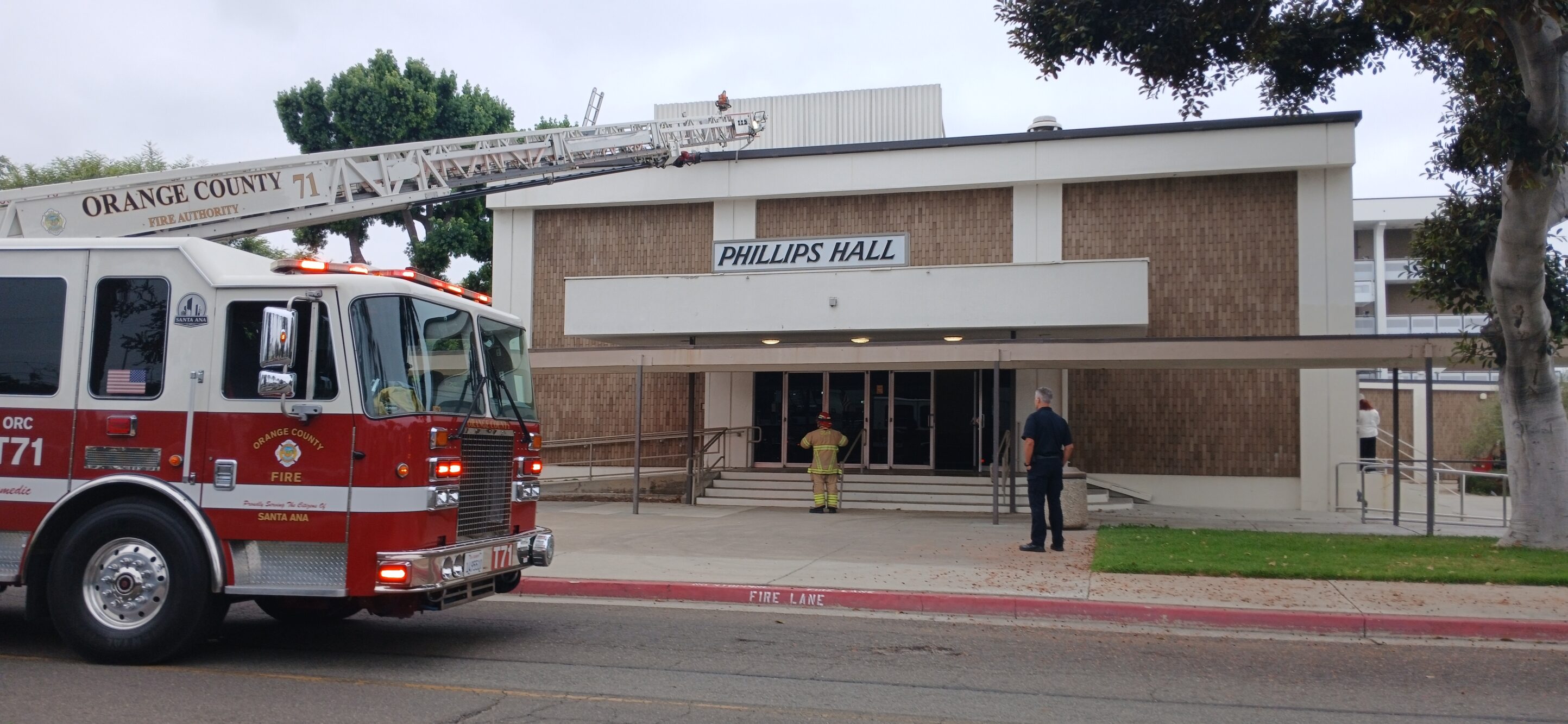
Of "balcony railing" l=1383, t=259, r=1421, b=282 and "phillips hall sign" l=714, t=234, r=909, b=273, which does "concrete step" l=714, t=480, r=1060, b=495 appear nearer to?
"phillips hall sign" l=714, t=234, r=909, b=273

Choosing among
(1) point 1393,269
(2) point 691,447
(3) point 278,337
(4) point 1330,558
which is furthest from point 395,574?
(1) point 1393,269

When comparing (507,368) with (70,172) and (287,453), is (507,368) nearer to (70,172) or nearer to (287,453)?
(287,453)

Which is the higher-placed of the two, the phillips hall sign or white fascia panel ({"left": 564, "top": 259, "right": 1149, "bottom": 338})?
the phillips hall sign

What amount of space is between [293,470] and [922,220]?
16.8m

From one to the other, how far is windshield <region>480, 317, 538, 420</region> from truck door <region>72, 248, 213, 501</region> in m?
1.80

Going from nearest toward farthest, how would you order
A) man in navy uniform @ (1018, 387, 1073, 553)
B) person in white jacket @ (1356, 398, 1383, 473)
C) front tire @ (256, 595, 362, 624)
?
front tire @ (256, 595, 362, 624) < man in navy uniform @ (1018, 387, 1073, 553) < person in white jacket @ (1356, 398, 1383, 473)

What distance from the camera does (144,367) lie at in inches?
289

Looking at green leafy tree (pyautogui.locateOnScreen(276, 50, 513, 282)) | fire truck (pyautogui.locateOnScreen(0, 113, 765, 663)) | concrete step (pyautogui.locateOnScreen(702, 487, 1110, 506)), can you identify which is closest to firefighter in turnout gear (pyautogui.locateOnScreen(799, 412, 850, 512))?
concrete step (pyautogui.locateOnScreen(702, 487, 1110, 506))

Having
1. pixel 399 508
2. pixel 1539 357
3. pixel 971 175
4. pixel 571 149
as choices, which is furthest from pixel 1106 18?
pixel 399 508

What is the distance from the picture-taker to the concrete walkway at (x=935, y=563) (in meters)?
9.75

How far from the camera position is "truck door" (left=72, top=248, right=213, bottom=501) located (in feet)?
23.5

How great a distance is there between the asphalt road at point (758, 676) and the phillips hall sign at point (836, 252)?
12.8 metres

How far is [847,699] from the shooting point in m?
6.67

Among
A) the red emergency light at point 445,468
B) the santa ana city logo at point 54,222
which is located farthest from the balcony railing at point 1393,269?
the santa ana city logo at point 54,222
